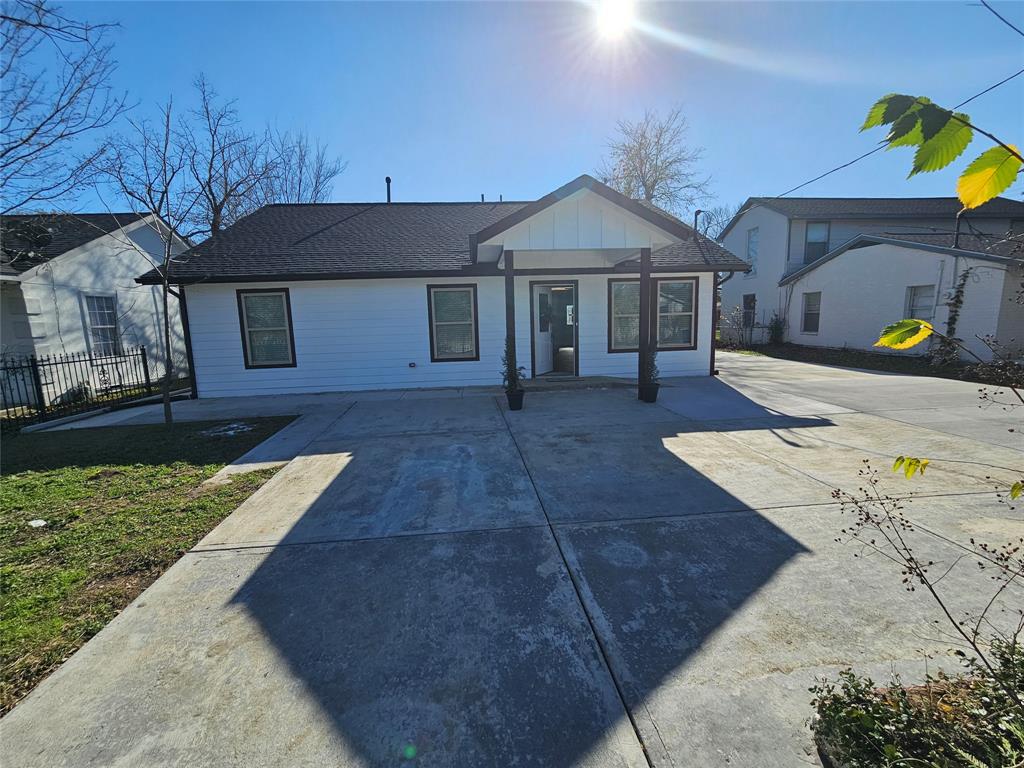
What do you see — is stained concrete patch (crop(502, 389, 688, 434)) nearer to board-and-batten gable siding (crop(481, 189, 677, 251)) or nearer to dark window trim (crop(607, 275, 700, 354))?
dark window trim (crop(607, 275, 700, 354))

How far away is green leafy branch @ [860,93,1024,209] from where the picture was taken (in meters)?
1.00

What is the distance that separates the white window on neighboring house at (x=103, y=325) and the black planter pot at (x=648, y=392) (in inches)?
547

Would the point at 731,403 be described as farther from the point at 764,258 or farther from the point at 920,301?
the point at 764,258

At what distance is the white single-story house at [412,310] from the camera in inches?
365

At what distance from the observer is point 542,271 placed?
29.6ft

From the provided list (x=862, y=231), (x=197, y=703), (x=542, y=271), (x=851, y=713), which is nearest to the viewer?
(x=851, y=713)

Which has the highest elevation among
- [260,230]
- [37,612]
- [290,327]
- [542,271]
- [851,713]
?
[260,230]

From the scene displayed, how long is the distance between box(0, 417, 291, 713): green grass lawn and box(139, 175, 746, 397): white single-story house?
11.1 ft

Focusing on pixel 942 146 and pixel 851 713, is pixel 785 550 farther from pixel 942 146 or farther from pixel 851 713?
pixel 942 146

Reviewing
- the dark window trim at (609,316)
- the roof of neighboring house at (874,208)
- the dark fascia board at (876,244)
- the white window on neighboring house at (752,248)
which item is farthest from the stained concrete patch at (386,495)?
the white window on neighboring house at (752,248)

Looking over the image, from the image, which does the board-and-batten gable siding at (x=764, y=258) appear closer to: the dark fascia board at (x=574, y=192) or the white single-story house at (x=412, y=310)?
the white single-story house at (x=412, y=310)

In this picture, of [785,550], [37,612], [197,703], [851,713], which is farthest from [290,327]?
[851,713]

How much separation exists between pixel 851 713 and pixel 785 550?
62.9 inches

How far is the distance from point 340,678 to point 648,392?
6.70m
